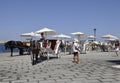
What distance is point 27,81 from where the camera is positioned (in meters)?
9.66

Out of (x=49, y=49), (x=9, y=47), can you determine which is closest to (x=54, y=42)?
(x=49, y=49)

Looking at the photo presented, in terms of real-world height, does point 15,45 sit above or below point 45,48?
above

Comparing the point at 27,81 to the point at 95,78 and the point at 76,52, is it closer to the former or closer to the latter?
the point at 95,78

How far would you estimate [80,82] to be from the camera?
9.26 metres

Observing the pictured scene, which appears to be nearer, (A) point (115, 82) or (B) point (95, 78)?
(A) point (115, 82)

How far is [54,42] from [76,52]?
3.79 m

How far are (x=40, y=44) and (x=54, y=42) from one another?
5.50 ft

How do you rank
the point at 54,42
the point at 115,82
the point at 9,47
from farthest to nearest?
the point at 9,47
the point at 54,42
the point at 115,82

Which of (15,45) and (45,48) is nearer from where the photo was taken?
(45,48)

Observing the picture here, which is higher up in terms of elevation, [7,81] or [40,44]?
[40,44]

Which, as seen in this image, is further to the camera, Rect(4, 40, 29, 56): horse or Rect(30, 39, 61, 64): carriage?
Rect(4, 40, 29, 56): horse

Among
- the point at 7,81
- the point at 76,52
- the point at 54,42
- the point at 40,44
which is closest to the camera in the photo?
the point at 7,81

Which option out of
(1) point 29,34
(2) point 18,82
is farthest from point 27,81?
(1) point 29,34

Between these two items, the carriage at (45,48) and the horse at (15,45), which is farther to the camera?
the horse at (15,45)
